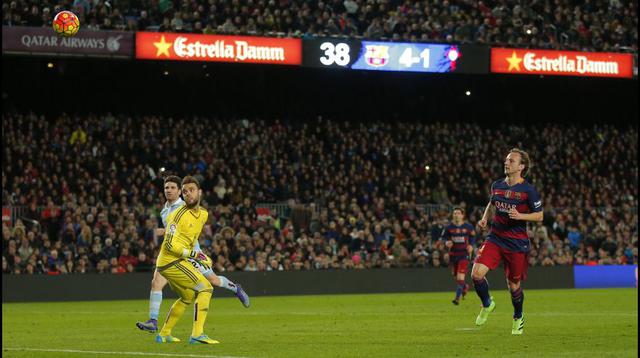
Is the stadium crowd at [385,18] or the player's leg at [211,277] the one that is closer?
the player's leg at [211,277]

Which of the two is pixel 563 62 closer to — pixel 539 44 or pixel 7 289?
pixel 539 44

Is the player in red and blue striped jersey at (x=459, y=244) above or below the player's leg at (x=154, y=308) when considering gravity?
above

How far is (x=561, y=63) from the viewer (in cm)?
3959

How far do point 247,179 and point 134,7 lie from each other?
258 inches

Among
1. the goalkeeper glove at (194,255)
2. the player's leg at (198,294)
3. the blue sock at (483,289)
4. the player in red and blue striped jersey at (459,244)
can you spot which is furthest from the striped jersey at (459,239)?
the player's leg at (198,294)

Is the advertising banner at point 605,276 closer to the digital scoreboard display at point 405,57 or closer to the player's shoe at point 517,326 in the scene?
the digital scoreboard display at point 405,57

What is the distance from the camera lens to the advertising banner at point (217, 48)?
3506cm

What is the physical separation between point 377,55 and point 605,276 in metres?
10.2

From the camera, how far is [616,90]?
4769 centimetres

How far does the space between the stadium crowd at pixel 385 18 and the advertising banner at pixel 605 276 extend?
8.91m

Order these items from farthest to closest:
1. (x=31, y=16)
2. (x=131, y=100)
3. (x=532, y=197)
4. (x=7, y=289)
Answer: (x=131, y=100) < (x=31, y=16) < (x=7, y=289) < (x=532, y=197)

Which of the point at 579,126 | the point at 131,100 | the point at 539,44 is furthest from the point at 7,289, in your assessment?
the point at 579,126

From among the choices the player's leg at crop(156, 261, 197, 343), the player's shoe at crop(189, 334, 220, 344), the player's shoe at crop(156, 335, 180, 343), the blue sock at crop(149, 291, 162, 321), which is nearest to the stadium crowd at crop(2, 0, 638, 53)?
the blue sock at crop(149, 291, 162, 321)

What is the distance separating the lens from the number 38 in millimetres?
36781
